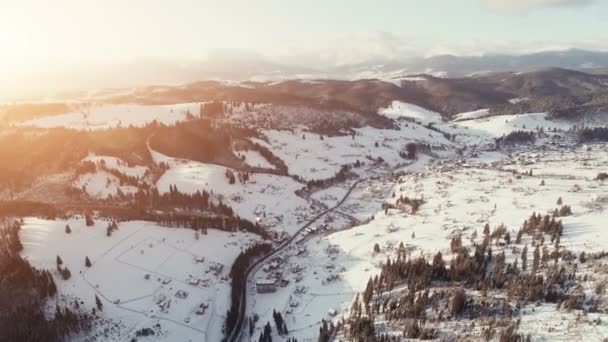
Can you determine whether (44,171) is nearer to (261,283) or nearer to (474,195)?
(261,283)

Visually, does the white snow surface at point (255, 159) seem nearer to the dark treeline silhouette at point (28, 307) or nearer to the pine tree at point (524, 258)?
the dark treeline silhouette at point (28, 307)

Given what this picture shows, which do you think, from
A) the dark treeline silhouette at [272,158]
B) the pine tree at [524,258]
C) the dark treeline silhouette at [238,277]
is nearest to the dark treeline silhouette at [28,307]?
the dark treeline silhouette at [238,277]

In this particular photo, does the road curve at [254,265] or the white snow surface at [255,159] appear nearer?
the road curve at [254,265]

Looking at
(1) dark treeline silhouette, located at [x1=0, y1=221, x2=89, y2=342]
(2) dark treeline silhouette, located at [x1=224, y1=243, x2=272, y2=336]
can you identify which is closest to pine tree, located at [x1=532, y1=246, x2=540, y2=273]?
(2) dark treeline silhouette, located at [x1=224, y1=243, x2=272, y2=336]

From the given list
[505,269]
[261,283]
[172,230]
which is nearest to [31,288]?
[172,230]

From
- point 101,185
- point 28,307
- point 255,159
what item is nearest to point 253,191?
point 255,159

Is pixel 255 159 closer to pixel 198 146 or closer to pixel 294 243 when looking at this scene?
pixel 198 146
